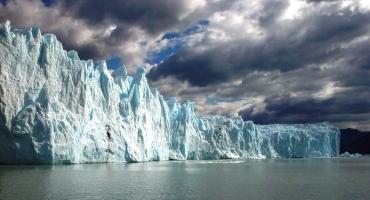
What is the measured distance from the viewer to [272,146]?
14412cm

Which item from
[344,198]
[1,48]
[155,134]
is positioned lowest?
[344,198]

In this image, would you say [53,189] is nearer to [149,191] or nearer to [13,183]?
[13,183]

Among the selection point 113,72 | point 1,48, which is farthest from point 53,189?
point 113,72

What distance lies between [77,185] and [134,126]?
145 feet

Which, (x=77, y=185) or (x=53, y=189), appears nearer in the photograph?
(x=53, y=189)

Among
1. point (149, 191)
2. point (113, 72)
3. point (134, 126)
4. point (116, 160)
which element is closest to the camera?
point (149, 191)

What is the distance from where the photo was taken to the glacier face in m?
51.2

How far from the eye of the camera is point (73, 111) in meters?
58.1

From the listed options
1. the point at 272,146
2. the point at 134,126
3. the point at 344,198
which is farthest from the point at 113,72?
the point at 272,146

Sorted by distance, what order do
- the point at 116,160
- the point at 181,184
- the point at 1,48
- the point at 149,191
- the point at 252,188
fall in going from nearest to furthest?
1. the point at 149,191
2. the point at 252,188
3. the point at 181,184
4. the point at 1,48
5. the point at 116,160

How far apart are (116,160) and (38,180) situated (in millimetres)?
35722

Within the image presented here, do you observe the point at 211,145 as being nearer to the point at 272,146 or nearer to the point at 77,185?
the point at 272,146

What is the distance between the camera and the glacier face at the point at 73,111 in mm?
51250

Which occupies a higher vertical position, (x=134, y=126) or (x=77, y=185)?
(x=134, y=126)
